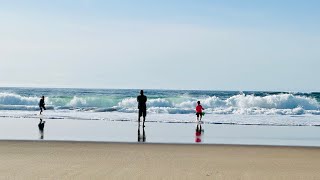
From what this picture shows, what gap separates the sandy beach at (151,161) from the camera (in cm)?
1070

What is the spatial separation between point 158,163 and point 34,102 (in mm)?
48698

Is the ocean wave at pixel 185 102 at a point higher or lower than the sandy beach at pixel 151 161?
higher

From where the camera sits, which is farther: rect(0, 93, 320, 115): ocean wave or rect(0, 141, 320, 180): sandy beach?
rect(0, 93, 320, 115): ocean wave

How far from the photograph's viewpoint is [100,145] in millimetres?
16109

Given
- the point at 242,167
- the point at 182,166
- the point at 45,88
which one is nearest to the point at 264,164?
the point at 242,167

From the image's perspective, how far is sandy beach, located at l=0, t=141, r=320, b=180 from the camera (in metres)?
10.7

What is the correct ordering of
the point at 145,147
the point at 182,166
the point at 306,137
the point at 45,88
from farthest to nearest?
the point at 45,88, the point at 306,137, the point at 145,147, the point at 182,166

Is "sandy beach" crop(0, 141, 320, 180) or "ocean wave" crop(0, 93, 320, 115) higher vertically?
"ocean wave" crop(0, 93, 320, 115)

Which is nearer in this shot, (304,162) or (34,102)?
(304,162)

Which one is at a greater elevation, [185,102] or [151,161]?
[185,102]

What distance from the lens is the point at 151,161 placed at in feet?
41.5

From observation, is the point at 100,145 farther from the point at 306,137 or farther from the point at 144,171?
the point at 306,137

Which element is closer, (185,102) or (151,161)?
(151,161)

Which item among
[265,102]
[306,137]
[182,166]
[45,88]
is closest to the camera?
[182,166]
